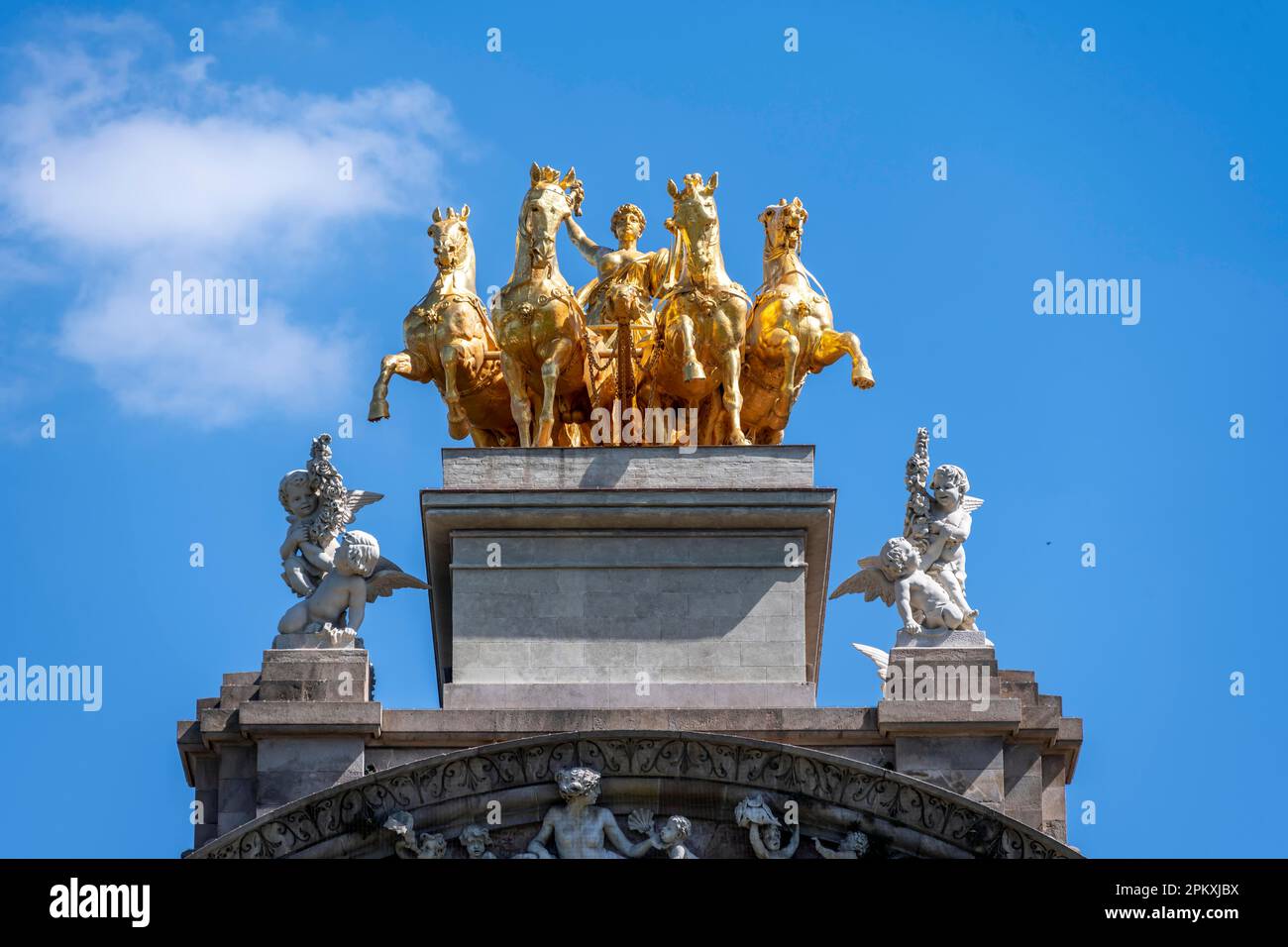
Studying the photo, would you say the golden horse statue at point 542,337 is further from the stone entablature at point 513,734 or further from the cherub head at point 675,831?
the cherub head at point 675,831

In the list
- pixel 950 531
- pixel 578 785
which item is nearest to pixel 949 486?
pixel 950 531

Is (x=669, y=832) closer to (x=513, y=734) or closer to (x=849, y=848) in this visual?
(x=849, y=848)

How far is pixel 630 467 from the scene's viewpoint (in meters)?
52.7

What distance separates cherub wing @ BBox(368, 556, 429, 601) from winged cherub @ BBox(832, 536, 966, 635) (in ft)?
19.0

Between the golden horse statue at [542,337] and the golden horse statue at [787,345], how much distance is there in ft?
7.52

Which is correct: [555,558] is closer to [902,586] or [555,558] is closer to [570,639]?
[570,639]

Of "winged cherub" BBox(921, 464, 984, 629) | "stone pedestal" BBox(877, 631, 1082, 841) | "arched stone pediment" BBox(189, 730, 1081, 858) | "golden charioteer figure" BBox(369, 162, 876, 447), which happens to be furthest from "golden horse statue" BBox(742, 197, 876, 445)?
"arched stone pediment" BBox(189, 730, 1081, 858)

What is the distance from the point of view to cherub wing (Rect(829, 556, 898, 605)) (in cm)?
5081

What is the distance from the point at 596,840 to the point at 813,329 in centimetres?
993

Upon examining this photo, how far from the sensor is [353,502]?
51.3 metres

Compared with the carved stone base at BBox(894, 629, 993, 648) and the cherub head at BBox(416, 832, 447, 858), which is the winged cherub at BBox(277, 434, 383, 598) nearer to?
the cherub head at BBox(416, 832, 447, 858)

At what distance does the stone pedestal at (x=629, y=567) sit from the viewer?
5147 cm

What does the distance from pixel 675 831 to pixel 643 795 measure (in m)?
0.68
